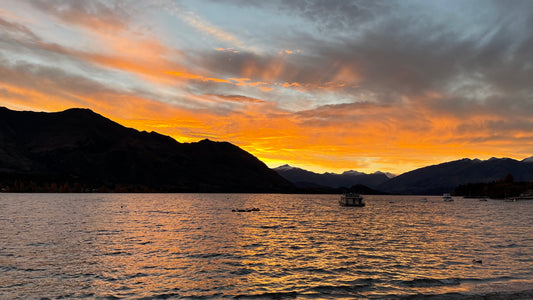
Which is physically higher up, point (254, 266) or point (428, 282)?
point (428, 282)

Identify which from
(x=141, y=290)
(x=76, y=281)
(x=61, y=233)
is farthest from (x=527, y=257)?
(x=61, y=233)

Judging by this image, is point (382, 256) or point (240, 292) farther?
point (382, 256)

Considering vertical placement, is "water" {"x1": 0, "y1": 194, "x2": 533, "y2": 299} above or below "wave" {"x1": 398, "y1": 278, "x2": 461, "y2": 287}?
below

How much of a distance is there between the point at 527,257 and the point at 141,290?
155 ft

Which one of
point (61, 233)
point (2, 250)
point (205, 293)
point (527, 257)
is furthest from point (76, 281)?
point (527, 257)

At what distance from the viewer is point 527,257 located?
148 feet

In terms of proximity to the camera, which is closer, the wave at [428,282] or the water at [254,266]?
the water at [254,266]

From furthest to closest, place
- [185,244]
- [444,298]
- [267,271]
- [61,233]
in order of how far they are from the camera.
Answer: [61,233] < [185,244] < [267,271] < [444,298]

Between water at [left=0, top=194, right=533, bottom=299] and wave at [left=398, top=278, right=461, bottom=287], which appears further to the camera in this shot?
wave at [left=398, top=278, right=461, bottom=287]

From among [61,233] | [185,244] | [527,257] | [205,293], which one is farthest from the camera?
[61,233]

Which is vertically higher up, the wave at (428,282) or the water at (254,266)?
the wave at (428,282)

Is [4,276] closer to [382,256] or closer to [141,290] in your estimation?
[141,290]

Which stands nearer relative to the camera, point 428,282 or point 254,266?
point 428,282

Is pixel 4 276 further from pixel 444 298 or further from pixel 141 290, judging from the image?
pixel 444 298
